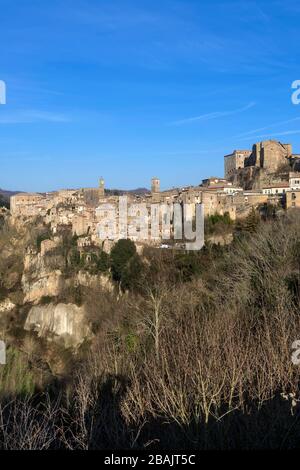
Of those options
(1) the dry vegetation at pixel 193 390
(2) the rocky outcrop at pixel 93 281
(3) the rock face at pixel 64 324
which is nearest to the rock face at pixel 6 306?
(3) the rock face at pixel 64 324

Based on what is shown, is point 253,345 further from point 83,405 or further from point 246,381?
point 83,405

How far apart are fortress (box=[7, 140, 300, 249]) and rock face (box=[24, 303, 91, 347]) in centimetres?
579

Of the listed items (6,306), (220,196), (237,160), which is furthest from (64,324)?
(237,160)

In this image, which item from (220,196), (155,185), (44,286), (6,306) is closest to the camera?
(44,286)

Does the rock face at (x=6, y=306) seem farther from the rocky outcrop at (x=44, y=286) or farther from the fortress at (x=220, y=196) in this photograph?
the fortress at (x=220, y=196)

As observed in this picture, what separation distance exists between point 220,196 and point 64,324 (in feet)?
51.1

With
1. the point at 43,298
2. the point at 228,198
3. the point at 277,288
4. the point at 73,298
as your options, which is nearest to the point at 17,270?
the point at 43,298

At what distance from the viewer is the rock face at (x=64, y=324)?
30609 millimetres

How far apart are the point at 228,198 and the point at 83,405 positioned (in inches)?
1152

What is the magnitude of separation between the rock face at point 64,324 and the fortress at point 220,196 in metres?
5.79

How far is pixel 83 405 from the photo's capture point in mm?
9094

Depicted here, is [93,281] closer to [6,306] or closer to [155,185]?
[6,306]

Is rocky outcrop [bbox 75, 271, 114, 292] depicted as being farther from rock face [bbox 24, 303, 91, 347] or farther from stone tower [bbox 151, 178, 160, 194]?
stone tower [bbox 151, 178, 160, 194]

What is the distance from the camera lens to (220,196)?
37.1m
